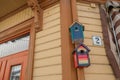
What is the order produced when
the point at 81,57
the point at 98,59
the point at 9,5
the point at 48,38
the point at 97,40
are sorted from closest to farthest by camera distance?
the point at 81,57 → the point at 98,59 → the point at 97,40 → the point at 48,38 → the point at 9,5

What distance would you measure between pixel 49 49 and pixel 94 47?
0.57 m

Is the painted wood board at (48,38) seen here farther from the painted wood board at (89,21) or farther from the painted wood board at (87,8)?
the painted wood board at (87,8)

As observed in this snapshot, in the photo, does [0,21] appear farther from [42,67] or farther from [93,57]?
[93,57]

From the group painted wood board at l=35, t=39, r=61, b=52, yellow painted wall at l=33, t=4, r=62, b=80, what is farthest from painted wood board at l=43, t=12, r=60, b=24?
painted wood board at l=35, t=39, r=61, b=52

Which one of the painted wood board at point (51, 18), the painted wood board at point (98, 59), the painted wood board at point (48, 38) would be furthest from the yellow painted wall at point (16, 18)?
the painted wood board at point (98, 59)

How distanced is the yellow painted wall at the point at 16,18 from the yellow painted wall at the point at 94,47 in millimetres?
892

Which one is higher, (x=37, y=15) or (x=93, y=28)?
(x=37, y=15)

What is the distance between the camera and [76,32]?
1.75 meters

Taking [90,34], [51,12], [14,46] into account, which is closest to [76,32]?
[90,34]

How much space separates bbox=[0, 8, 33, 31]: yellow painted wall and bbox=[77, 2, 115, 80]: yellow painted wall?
892mm

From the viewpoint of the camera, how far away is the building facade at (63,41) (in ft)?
5.63

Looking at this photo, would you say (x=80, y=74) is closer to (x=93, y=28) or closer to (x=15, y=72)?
(x=93, y=28)

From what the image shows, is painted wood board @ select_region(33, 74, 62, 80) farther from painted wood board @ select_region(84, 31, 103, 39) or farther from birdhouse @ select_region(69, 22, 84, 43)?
painted wood board @ select_region(84, 31, 103, 39)

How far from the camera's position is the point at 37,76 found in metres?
1.90
